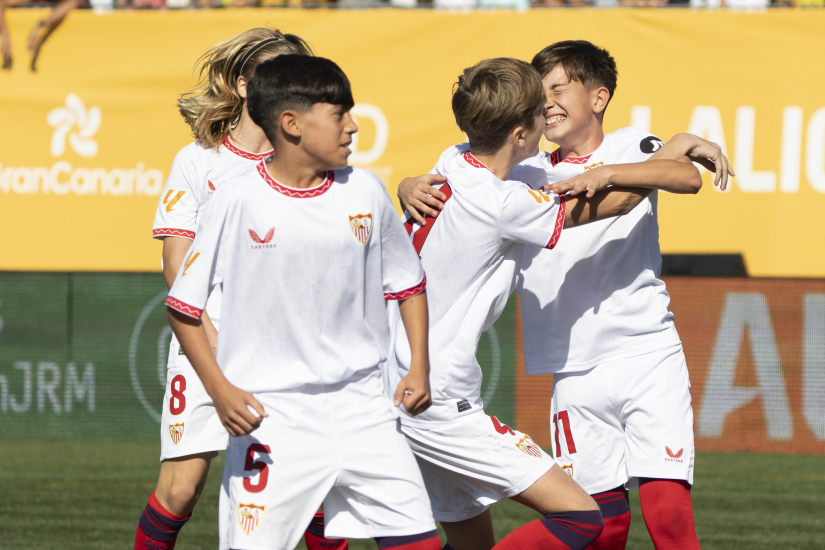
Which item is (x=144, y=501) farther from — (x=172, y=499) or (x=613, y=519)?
(x=613, y=519)

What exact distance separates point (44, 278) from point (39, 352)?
67 cm

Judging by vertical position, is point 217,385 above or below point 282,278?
below

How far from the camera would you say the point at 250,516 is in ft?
9.29

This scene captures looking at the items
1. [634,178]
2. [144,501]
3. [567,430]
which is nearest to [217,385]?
[634,178]

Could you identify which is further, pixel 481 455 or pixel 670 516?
pixel 670 516

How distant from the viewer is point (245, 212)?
9.45ft

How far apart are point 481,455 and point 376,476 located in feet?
1.79

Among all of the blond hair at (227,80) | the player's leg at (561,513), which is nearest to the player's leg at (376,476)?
the player's leg at (561,513)

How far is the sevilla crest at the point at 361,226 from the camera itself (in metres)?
2.93

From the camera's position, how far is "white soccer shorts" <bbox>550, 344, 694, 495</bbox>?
379cm

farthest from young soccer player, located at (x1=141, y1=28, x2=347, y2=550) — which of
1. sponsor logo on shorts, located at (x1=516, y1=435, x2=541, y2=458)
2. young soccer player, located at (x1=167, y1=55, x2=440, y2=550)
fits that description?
sponsor logo on shorts, located at (x1=516, y1=435, x2=541, y2=458)

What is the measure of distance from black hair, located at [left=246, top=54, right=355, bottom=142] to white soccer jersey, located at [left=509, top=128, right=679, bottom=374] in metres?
1.14

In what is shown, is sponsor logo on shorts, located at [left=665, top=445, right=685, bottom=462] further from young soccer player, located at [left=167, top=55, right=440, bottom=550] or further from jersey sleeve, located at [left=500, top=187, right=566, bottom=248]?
young soccer player, located at [left=167, top=55, right=440, bottom=550]

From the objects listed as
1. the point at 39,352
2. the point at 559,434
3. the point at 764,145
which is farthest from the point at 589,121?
the point at 39,352
